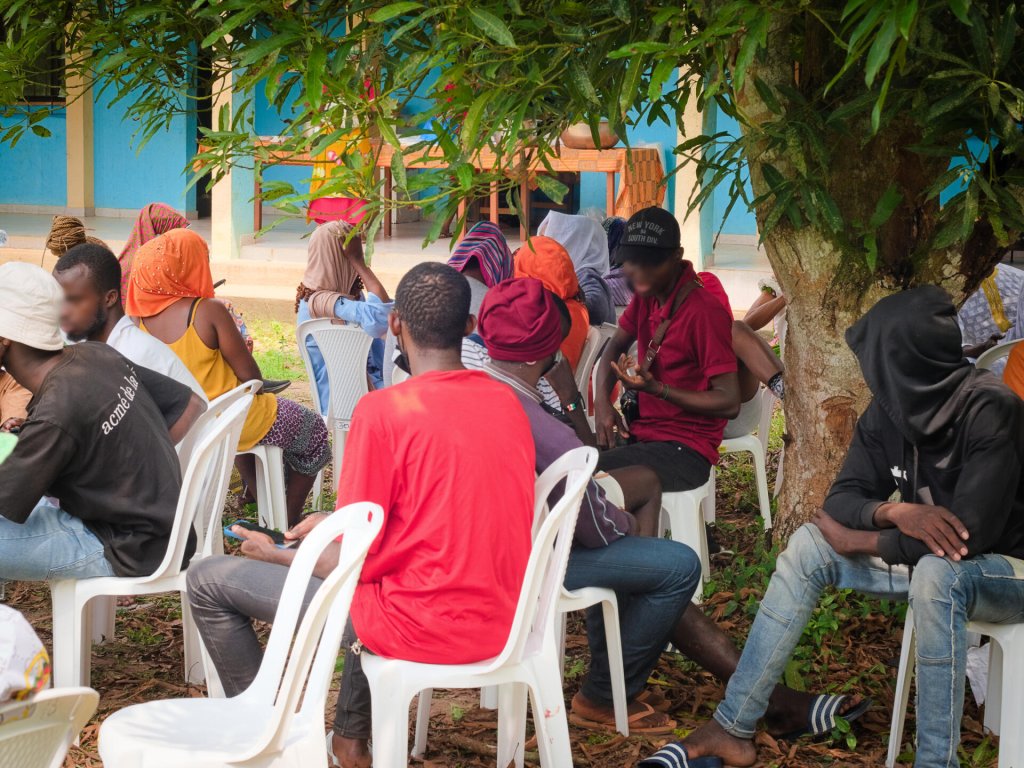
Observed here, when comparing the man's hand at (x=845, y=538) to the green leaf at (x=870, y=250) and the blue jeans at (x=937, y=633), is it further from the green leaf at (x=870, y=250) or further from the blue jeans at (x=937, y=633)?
the green leaf at (x=870, y=250)

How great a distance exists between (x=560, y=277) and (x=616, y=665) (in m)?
2.51

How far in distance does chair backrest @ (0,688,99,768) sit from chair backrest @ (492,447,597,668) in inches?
42.8

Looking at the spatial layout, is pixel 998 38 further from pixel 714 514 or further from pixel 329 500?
pixel 329 500

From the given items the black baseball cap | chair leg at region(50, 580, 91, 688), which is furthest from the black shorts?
chair leg at region(50, 580, 91, 688)

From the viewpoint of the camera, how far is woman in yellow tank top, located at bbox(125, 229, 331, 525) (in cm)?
510

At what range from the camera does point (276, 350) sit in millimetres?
10414

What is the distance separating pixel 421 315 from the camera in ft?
10.4

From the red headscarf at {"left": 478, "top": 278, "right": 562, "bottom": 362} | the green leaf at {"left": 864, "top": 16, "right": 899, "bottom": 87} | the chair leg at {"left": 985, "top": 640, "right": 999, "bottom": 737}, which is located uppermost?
the green leaf at {"left": 864, "top": 16, "right": 899, "bottom": 87}

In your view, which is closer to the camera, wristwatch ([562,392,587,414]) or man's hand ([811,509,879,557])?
man's hand ([811,509,879,557])

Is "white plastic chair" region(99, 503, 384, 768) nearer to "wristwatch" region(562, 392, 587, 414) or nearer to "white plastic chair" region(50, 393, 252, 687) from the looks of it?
"white plastic chair" region(50, 393, 252, 687)

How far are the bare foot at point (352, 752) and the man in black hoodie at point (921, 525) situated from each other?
864mm

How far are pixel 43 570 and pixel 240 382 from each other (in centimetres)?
188

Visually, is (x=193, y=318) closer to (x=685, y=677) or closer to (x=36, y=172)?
(x=685, y=677)

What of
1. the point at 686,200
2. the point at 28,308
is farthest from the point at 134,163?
the point at 28,308
